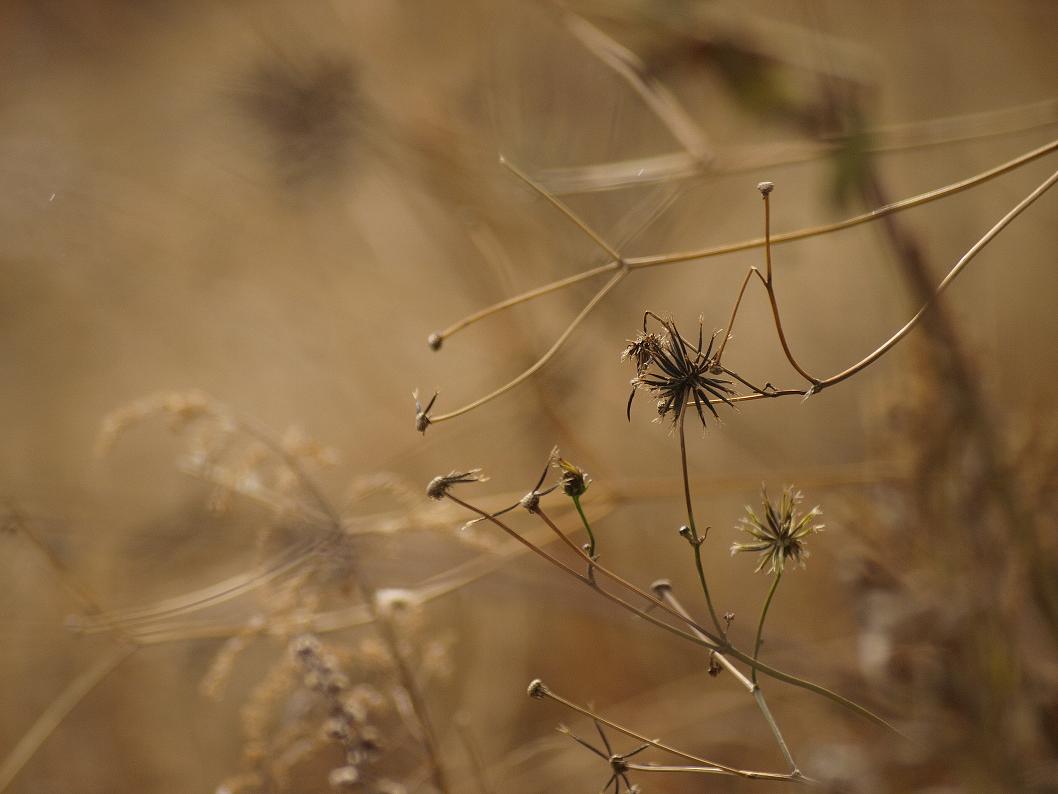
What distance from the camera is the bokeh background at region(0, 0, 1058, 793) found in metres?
0.65

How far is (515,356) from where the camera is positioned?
97 centimetres

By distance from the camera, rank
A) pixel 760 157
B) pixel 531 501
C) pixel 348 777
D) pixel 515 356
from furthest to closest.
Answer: pixel 515 356 → pixel 760 157 → pixel 348 777 → pixel 531 501

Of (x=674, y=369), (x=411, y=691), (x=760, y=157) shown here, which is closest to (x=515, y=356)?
(x=760, y=157)

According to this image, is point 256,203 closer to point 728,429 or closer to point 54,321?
point 54,321

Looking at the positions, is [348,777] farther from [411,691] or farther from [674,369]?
[674,369]

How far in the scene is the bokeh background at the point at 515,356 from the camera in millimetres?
651

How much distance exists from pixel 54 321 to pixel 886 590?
1.26 metres

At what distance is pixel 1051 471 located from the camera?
0.65m

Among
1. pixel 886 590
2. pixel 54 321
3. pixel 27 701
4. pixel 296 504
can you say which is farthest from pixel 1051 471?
pixel 54 321

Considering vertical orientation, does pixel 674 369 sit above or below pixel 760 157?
below

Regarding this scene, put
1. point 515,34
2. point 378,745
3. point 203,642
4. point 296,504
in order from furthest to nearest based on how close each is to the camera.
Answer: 1. point 515,34
2. point 203,642
3. point 296,504
4. point 378,745

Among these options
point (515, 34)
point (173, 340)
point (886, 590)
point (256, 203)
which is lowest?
point (886, 590)

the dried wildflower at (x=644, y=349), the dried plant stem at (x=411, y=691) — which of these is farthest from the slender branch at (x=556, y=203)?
the dried plant stem at (x=411, y=691)

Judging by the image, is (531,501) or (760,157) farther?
(760,157)
